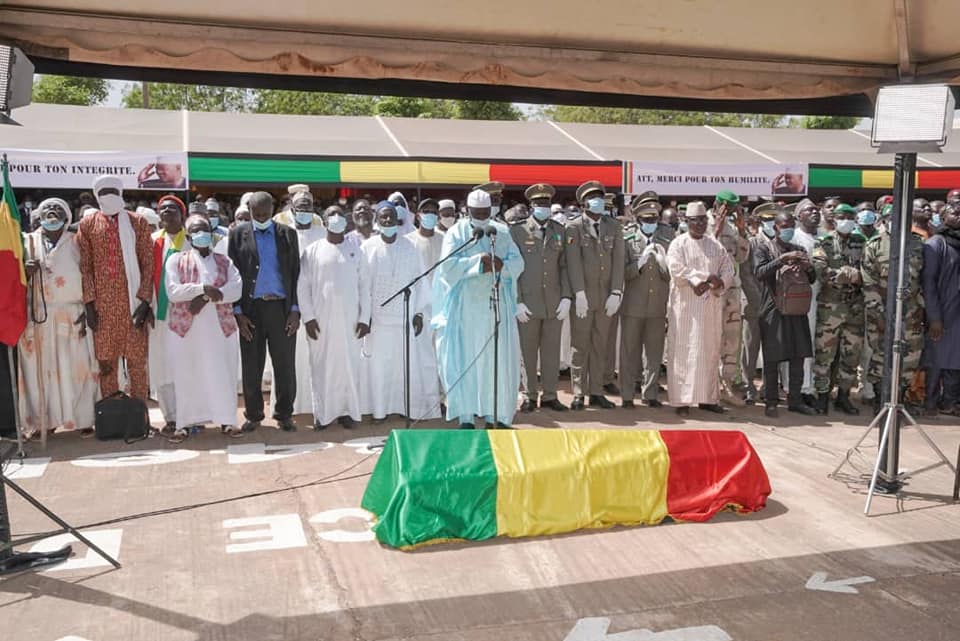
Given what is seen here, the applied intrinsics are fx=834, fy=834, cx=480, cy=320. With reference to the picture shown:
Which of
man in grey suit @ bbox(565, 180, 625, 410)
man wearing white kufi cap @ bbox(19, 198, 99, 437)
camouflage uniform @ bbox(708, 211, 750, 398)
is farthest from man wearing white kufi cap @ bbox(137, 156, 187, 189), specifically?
camouflage uniform @ bbox(708, 211, 750, 398)

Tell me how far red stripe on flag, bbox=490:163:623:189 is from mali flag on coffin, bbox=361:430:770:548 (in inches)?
555

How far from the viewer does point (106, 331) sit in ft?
23.9

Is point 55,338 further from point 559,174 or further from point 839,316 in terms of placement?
point 559,174

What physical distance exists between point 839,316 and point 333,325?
5124 mm

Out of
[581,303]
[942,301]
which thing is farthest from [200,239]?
[942,301]

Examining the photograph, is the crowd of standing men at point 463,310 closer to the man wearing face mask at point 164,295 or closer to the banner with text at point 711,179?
the man wearing face mask at point 164,295

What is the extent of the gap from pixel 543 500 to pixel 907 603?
1.98 metres

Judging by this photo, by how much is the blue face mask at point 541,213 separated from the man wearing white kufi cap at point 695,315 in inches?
51.5

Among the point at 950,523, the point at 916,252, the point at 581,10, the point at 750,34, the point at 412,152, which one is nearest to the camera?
the point at 581,10

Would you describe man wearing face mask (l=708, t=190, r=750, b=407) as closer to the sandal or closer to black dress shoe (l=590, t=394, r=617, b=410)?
black dress shoe (l=590, t=394, r=617, b=410)

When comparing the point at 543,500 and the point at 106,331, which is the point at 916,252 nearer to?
the point at 543,500

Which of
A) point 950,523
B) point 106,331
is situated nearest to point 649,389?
point 950,523

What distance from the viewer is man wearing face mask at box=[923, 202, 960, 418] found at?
27.3 ft

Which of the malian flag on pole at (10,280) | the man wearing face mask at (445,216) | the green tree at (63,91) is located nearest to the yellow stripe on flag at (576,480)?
the malian flag on pole at (10,280)
